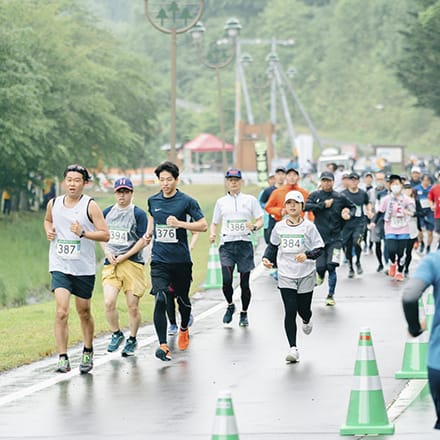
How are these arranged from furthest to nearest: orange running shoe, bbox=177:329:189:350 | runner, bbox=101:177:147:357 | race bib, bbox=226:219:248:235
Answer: race bib, bbox=226:219:248:235
orange running shoe, bbox=177:329:189:350
runner, bbox=101:177:147:357

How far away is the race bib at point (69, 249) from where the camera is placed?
43.7ft

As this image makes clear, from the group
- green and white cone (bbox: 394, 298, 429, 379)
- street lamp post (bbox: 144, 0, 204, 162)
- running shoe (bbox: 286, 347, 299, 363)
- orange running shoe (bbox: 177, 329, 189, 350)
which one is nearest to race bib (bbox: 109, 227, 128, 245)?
orange running shoe (bbox: 177, 329, 189, 350)

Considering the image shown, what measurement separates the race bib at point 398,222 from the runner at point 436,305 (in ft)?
54.4

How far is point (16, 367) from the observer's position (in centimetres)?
1427

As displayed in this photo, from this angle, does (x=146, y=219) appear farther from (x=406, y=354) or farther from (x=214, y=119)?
(x=214, y=119)

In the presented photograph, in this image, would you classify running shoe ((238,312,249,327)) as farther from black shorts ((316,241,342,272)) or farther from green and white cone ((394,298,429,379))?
green and white cone ((394,298,429,379))

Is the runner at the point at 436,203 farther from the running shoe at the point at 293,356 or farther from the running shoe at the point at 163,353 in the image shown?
the running shoe at the point at 163,353

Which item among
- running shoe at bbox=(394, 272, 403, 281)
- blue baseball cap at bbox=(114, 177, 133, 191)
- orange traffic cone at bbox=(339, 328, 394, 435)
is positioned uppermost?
blue baseball cap at bbox=(114, 177, 133, 191)

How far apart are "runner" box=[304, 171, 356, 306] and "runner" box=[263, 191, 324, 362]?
5238mm

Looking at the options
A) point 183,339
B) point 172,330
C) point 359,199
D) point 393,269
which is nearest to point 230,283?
point 172,330

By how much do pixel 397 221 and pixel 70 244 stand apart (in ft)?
38.0

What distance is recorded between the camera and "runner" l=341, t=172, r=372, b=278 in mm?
24047

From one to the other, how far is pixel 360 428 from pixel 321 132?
148314mm

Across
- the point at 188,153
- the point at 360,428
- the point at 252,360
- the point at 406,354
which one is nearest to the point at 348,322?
the point at 252,360
